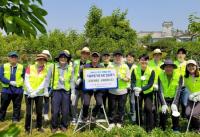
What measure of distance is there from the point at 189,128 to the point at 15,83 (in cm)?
454

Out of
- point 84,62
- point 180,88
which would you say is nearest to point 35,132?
point 84,62

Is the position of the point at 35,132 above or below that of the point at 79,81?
below

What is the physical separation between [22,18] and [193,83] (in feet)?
24.2

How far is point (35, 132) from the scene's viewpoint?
29.8 ft

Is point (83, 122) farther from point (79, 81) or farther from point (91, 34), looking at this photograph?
point (91, 34)

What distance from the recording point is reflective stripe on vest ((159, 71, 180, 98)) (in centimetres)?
870

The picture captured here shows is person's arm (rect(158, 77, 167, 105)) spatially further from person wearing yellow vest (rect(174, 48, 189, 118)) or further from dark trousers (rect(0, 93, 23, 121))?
dark trousers (rect(0, 93, 23, 121))

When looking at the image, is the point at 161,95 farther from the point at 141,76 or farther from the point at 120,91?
the point at 120,91

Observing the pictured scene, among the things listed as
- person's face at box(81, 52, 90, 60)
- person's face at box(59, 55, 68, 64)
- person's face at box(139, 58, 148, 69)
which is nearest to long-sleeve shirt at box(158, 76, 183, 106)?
person's face at box(139, 58, 148, 69)

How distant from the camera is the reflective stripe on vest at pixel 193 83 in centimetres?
874

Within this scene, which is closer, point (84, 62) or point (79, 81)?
point (79, 81)

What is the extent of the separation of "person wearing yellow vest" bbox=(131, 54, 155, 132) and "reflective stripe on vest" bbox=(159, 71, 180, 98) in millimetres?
327

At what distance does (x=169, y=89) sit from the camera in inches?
344

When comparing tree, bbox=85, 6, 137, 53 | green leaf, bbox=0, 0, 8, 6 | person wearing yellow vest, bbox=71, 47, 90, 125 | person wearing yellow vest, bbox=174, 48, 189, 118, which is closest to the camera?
green leaf, bbox=0, 0, 8, 6
